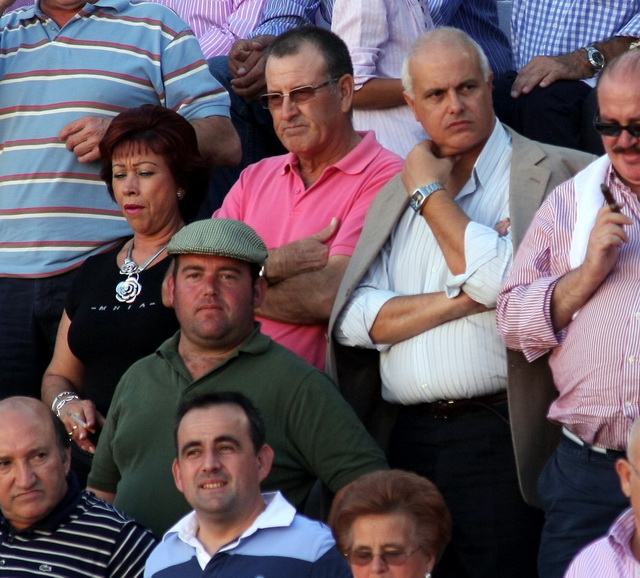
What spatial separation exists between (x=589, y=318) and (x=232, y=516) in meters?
1.09

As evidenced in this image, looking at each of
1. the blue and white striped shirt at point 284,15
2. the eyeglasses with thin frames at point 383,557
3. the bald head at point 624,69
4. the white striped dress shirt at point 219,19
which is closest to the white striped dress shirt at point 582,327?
the bald head at point 624,69

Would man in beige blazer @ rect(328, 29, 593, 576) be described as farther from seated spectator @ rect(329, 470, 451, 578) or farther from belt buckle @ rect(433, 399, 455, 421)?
seated spectator @ rect(329, 470, 451, 578)

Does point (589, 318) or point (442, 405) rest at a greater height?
point (589, 318)

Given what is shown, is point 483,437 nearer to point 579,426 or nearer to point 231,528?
point 579,426

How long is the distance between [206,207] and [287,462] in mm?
2059

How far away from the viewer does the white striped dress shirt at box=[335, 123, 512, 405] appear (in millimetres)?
3957

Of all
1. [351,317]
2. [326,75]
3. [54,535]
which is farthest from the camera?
[326,75]

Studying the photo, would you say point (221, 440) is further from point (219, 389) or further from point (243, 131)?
point (243, 131)

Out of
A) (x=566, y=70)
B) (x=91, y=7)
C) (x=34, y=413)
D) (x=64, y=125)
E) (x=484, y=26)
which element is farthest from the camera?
(x=484, y=26)

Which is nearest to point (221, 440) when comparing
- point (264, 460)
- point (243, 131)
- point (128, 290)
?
point (264, 460)

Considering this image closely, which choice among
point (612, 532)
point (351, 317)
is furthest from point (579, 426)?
point (351, 317)

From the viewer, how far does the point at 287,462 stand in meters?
4.02

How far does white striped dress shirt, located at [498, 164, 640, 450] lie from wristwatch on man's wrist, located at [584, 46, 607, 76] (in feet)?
5.76

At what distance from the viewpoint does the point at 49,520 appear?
3895 millimetres
